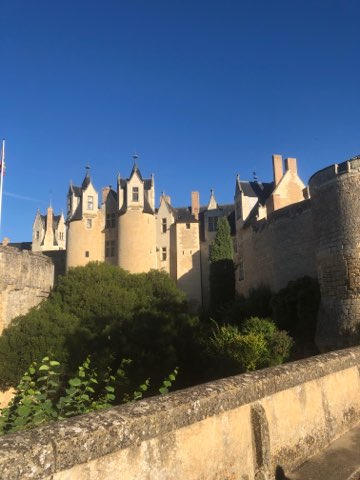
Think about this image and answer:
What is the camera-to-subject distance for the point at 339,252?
16.4m

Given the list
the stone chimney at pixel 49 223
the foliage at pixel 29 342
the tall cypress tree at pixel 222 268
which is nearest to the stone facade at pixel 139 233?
the tall cypress tree at pixel 222 268

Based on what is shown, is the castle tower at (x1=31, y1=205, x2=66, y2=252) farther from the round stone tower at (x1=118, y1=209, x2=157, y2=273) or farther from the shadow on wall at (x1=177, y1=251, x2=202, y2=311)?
the shadow on wall at (x1=177, y1=251, x2=202, y2=311)

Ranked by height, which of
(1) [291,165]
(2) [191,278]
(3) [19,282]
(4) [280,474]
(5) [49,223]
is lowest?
(4) [280,474]

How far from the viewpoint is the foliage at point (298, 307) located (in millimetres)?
19438

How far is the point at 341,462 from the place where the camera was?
376 cm

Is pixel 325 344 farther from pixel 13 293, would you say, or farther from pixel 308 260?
pixel 13 293

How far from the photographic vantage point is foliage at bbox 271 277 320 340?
63.8 ft

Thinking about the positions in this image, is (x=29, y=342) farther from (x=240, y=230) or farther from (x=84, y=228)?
(x=240, y=230)

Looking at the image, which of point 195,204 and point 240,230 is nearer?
point 240,230

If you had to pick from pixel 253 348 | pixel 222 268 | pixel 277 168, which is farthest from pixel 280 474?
pixel 277 168

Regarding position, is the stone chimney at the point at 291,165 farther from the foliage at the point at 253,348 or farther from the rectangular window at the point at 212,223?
the foliage at the point at 253,348

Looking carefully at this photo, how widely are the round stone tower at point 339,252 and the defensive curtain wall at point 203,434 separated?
12096 millimetres

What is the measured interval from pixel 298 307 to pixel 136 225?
19.4 metres

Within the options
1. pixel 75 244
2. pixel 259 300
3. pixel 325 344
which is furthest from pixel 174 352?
pixel 75 244
